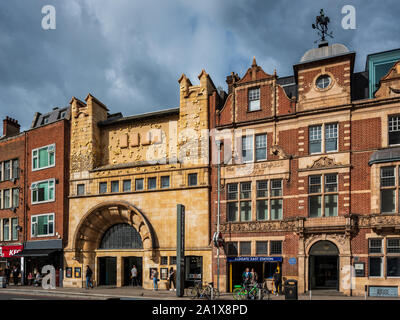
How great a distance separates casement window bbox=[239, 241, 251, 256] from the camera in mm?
26797

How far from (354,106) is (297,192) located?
650 cm

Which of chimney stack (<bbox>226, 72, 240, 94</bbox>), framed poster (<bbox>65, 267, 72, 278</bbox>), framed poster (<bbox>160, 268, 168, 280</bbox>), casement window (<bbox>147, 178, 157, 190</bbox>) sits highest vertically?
chimney stack (<bbox>226, 72, 240, 94</bbox>)

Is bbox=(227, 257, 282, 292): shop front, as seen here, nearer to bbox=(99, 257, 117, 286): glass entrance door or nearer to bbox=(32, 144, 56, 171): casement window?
bbox=(99, 257, 117, 286): glass entrance door

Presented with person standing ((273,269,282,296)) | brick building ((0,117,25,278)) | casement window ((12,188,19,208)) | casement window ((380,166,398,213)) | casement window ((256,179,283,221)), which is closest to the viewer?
casement window ((380,166,398,213))

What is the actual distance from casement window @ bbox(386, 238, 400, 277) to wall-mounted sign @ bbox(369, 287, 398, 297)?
78 centimetres

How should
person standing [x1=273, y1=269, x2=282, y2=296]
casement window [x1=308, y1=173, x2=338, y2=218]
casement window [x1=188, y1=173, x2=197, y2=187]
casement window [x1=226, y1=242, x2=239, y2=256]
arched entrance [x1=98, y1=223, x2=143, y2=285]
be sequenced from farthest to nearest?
arched entrance [x1=98, y1=223, x2=143, y2=285], casement window [x1=188, y1=173, x2=197, y2=187], casement window [x1=226, y1=242, x2=239, y2=256], casement window [x1=308, y1=173, x2=338, y2=218], person standing [x1=273, y1=269, x2=282, y2=296]

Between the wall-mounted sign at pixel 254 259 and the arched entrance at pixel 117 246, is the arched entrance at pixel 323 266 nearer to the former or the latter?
the wall-mounted sign at pixel 254 259

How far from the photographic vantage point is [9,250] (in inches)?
1467

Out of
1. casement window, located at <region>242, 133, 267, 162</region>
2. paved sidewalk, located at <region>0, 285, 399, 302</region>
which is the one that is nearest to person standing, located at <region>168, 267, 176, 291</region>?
paved sidewalk, located at <region>0, 285, 399, 302</region>

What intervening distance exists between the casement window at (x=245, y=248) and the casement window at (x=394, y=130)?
1105 cm

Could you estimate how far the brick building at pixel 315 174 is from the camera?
23.4 metres

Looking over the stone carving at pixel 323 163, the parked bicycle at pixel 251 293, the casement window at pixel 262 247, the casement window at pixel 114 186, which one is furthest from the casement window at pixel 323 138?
the casement window at pixel 114 186
